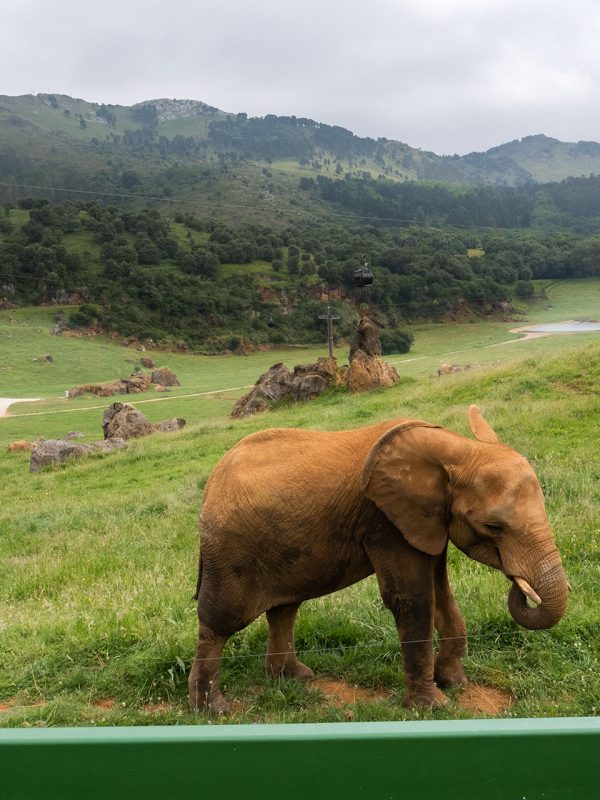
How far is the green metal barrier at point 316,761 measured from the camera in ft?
5.51

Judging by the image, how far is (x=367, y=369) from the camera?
95.2 feet

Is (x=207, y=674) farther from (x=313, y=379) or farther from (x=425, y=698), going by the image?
(x=313, y=379)

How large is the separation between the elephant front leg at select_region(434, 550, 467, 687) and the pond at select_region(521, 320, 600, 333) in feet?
183

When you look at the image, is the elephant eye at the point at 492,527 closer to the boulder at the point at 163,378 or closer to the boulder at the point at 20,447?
the boulder at the point at 20,447

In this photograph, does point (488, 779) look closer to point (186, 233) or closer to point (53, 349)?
point (53, 349)

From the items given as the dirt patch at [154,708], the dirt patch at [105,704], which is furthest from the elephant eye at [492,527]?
the dirt patch at [105,704]

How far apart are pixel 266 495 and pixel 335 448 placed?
628 millimetres

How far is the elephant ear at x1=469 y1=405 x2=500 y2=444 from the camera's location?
5014mm

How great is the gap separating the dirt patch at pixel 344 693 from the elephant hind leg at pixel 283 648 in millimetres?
148

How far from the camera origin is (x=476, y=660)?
5.56 m

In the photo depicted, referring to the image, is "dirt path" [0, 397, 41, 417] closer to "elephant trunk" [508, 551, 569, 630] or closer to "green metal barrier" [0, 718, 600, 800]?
"elephant trunk" [508, 551, 569, 630]

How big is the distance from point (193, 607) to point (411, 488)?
10.5 ft

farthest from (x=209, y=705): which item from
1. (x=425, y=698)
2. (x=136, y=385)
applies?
(x=136, y=385)

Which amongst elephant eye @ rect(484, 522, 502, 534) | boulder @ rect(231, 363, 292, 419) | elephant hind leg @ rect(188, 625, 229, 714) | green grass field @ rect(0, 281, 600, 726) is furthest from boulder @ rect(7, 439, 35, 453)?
elephant eye @ rect(484, 522, 502, 534)
